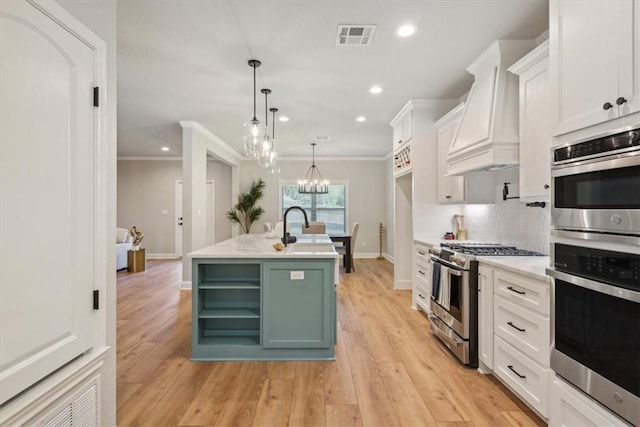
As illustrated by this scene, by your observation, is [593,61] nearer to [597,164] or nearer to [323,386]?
[597,164]

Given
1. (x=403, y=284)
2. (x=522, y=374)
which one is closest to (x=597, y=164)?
(x=522, y=374)

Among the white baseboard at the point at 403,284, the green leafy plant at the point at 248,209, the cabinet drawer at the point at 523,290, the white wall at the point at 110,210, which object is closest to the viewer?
the white wall at the point at 110,210

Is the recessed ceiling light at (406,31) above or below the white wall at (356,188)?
above

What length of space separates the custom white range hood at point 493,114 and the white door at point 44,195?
272 cm

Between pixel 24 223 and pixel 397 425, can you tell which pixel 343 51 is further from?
pixel 397 425

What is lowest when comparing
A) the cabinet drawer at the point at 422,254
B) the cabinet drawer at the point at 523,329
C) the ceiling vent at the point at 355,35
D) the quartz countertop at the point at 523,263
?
the cabinet drawer at the point at 523,329

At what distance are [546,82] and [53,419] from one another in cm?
323

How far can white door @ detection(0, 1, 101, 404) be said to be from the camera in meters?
1.11

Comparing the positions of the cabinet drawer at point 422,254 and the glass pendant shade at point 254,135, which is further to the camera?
the cabinet drawer at point 422,254

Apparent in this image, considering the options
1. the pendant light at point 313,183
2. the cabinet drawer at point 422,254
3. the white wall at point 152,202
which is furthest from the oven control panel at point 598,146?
the white wall at point 152,202

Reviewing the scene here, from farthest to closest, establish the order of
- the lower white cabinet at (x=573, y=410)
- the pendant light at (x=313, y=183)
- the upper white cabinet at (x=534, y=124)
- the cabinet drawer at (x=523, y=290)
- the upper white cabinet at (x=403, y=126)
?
the pendant light at (x=313, y=183) < the upper white cabinet at (x=403, y=126) < the upper white cabinet at (x=534, y=124) < the cabinet drawer at (x=523, y=290) < the lower white cabinet at (x=573, y=410)

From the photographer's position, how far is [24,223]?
1175mm

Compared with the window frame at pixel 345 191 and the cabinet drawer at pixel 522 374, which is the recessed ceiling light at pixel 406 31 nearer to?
the cabinet drawer at pixel 522 374

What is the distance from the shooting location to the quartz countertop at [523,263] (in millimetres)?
2020
